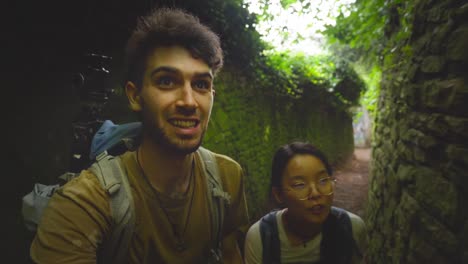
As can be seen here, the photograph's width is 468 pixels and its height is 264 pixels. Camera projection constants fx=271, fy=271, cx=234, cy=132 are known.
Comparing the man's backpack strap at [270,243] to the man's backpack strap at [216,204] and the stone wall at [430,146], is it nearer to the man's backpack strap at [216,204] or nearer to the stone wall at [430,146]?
the man's backpack strap at [216,204]

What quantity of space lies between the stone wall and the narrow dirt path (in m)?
3.15

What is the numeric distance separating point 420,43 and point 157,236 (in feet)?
8.30

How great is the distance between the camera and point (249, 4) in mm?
5137

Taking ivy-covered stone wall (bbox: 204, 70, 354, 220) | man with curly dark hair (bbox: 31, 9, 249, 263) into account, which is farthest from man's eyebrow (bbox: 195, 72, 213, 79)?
ivy-covered stone wall (bbox: 204, 70, 354, 220)

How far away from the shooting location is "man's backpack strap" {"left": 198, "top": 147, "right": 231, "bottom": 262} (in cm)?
159

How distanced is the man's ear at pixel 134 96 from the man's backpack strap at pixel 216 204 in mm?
529

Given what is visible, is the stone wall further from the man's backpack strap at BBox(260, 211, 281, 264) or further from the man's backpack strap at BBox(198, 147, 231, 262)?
the man's backpack strap at BBox(198, 147, 231, 262)

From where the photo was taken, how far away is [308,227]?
1823 mm

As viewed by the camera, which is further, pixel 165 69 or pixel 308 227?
pixel 308 227

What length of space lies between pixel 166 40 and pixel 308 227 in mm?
1481

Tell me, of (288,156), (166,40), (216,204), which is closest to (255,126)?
(288,156)

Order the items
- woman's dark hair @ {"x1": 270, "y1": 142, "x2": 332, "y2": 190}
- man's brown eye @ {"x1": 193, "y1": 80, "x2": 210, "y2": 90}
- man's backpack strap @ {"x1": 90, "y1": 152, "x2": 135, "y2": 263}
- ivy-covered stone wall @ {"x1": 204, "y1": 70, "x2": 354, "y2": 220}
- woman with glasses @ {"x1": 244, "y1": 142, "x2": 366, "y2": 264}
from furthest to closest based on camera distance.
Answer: ivy-covered stone wall @ {"x1": 204, "y1": 70, "x2": 354, "y2": 220} < woman's dark hair @ {"x1": 270, "y1": 142, "x2": 332, "y2": 190} < woman with glasses @ {"x1": 244, "y1": 142, "x2": 366, "y2": 264} < man's brown eye @ {"x1": 193, "y1": 80, "x2": 210, "y2": 90} < man's backpack strap @ {"x1": 90, "y1": 152, "x2": 135, "y2": 263}

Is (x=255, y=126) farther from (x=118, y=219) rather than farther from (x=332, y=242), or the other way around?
(x=118, y=219)

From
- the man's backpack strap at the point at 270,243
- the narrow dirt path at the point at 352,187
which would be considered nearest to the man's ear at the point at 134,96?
the man's backpack strap at the point at 270,243
